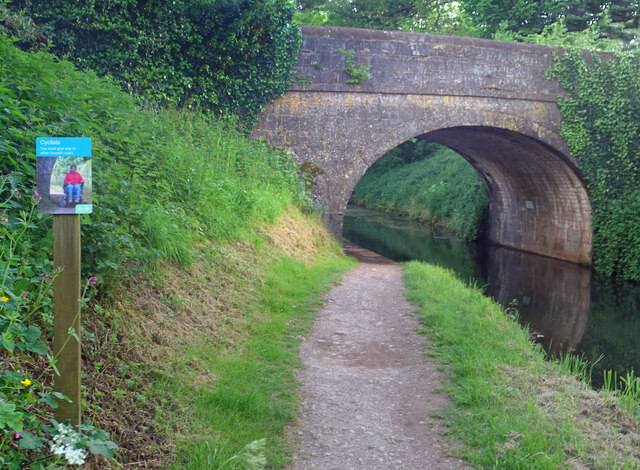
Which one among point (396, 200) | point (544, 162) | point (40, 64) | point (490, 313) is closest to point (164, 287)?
point (40, 64)

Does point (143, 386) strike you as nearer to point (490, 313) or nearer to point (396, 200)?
point (490, 313)

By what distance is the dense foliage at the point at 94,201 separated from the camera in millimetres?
2152

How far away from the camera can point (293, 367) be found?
416cm

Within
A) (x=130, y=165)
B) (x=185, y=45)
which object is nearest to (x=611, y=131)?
(x=185, y=45)

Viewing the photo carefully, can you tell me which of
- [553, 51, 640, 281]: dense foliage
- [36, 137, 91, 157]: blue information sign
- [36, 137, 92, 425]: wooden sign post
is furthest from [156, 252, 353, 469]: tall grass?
[553, 51, 640, 281]: dense foliage

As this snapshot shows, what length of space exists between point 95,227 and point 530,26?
62.0ft

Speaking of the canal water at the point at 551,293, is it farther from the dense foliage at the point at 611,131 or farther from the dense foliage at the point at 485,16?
the dense foliage at the point at 485,16

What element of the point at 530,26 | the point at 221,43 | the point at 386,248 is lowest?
the point at 386,248

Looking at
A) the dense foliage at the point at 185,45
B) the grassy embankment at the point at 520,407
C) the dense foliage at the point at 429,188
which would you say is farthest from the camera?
the dense foliage at the point at 429,188

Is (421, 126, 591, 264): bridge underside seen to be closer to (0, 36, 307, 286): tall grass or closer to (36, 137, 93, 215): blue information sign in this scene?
(0, 36, 307, 286): tall grass

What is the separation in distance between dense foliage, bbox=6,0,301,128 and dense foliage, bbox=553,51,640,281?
6.57 meters

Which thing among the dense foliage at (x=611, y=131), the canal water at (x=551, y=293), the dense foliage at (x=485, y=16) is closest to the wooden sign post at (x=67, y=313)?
the canal water at (x=551, y=293)

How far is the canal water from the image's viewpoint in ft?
23.7

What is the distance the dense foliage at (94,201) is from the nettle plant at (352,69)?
3.55m
